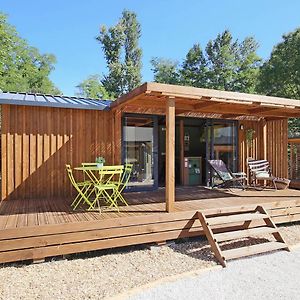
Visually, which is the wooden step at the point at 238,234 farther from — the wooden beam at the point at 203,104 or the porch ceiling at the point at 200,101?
the wooden beam at the point at 203,104

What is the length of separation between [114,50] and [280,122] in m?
18.2

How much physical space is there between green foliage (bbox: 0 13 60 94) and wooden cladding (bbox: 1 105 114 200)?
1198 cm

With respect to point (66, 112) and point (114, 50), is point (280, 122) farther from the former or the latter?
point (114, 50)

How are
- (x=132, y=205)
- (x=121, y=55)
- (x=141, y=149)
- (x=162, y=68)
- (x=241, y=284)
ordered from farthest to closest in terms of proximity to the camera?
(x=162, y=68), (x=121, y=55), (x=141, y=149), (x=132, y=205), (x=241, y=284)

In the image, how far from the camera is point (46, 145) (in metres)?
5.80

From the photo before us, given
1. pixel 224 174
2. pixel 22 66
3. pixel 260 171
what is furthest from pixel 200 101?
pixel 22 66

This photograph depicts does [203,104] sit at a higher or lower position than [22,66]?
lower

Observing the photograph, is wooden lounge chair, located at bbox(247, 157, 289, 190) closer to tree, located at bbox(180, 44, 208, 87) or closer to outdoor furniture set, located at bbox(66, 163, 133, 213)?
outdoor furniture set, located at bbox(66, 163, 133, 213)

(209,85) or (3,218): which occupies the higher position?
(209,85)

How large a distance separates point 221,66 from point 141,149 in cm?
1700

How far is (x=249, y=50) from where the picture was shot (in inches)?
880

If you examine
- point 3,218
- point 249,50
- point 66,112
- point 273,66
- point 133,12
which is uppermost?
point 133,12

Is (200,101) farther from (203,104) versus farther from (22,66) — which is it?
(22,66)

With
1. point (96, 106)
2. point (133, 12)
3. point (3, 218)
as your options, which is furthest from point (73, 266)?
point (133, 12)
